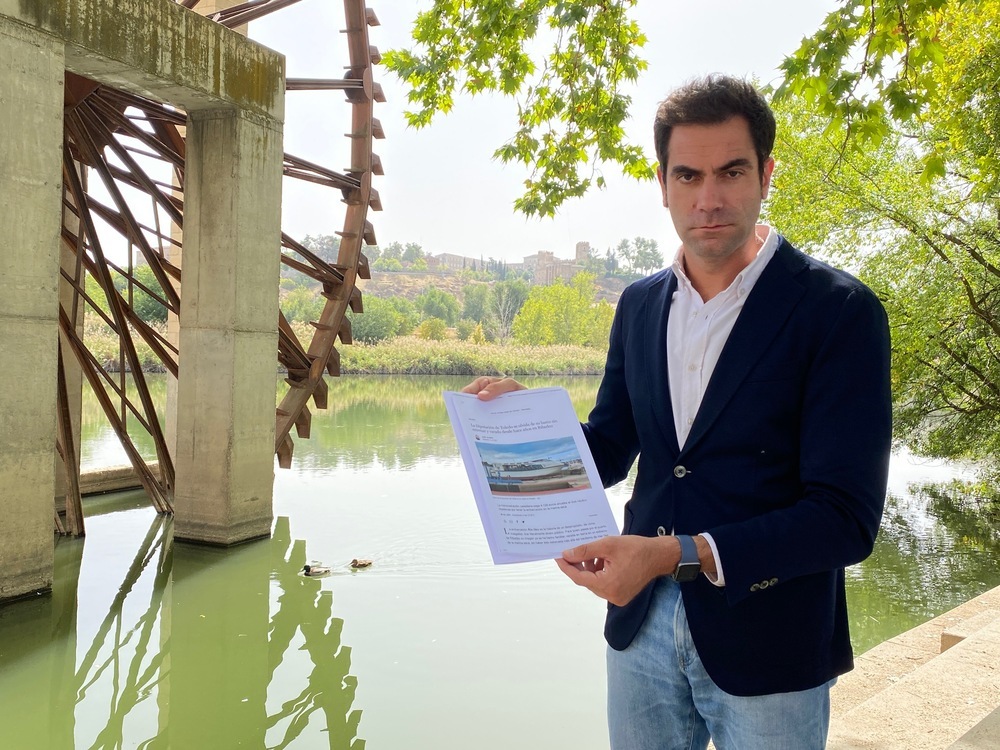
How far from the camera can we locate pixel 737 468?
1651 millimetres

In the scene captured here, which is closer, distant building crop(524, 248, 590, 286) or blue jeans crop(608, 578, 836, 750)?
blue jeans crop(608, 578, 836, 750)

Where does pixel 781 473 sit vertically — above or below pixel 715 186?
below

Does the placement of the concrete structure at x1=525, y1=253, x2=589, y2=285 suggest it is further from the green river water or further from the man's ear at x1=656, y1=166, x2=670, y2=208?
the man's ear at x1=656, y1=166, x2=670, y2=208

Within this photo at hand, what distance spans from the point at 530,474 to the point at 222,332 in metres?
6.54

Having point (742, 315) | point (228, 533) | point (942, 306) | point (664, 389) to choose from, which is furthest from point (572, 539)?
point (942, 306)

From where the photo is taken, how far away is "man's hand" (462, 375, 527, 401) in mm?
1841

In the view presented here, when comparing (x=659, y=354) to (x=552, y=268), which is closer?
(x=659, y=354)

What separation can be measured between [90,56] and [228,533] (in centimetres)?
395

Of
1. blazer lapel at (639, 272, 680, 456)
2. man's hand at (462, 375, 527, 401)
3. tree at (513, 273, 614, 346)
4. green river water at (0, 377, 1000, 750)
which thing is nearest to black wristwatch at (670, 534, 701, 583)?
blazer lapel at (639, 272, 680, 456)

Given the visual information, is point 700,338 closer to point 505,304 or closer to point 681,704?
point 681,704

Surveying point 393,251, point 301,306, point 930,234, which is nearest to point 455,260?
point 393,251

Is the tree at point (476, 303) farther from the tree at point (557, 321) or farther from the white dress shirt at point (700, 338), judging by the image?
the white dress shirt at point (700, 338)

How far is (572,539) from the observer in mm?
1618

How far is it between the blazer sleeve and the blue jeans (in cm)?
22
